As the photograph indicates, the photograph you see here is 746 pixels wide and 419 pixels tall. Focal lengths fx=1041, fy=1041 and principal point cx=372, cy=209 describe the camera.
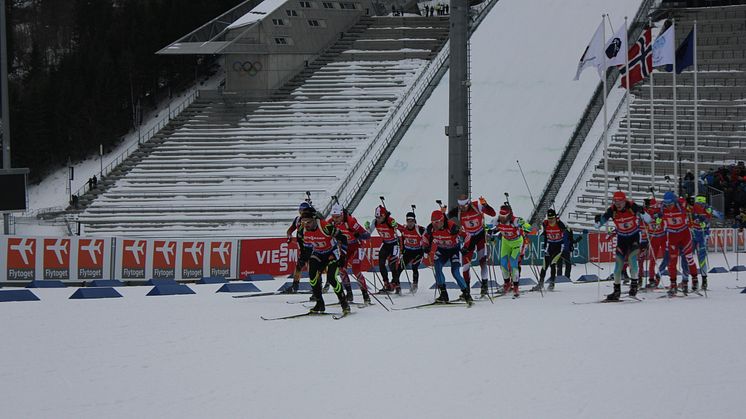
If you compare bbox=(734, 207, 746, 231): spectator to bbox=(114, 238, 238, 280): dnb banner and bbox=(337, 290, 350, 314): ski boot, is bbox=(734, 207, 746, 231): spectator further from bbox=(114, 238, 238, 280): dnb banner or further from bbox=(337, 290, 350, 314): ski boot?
bbox=(337, 290, 350, 314): ski boot

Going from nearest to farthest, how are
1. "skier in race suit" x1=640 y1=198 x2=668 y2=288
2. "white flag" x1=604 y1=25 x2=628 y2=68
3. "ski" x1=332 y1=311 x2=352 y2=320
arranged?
1. "ski" x1=332 y1=311 x2=352 y2=320
2. "skier in race suit" x1=640 y1=198 x2=668 y2=288
3. "white flag" x1=604 y1=25 x2=628 y2=68

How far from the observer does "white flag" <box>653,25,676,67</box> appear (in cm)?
3148

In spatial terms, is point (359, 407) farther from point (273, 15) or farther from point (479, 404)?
point (273, 15)

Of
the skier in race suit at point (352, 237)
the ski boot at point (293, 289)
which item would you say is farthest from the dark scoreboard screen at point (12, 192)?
the skier in race suit at point (352, 237)

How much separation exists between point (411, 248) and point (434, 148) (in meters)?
27.4

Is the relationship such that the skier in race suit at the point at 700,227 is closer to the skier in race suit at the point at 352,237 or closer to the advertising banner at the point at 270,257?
the skier in race suit at the point at 352,237

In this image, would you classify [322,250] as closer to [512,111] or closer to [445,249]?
[445,249]

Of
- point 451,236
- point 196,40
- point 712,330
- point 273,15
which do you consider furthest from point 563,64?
point 712,330

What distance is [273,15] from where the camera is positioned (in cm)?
5703

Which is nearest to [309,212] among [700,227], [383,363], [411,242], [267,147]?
[411,242]

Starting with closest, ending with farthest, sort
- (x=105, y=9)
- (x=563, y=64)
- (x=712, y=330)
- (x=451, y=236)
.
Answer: (x=712, y=330), (x=451, y=236), (x=563, y=64), (x=105, y=9)

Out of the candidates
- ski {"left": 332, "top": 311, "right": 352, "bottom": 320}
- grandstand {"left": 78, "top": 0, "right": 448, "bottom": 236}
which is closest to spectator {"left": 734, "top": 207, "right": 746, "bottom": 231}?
grandstand {"left": 78, "top": 0, "right": 448, "bottom": 236}

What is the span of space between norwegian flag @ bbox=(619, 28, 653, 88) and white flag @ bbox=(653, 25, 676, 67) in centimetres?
76

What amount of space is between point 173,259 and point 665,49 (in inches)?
634
